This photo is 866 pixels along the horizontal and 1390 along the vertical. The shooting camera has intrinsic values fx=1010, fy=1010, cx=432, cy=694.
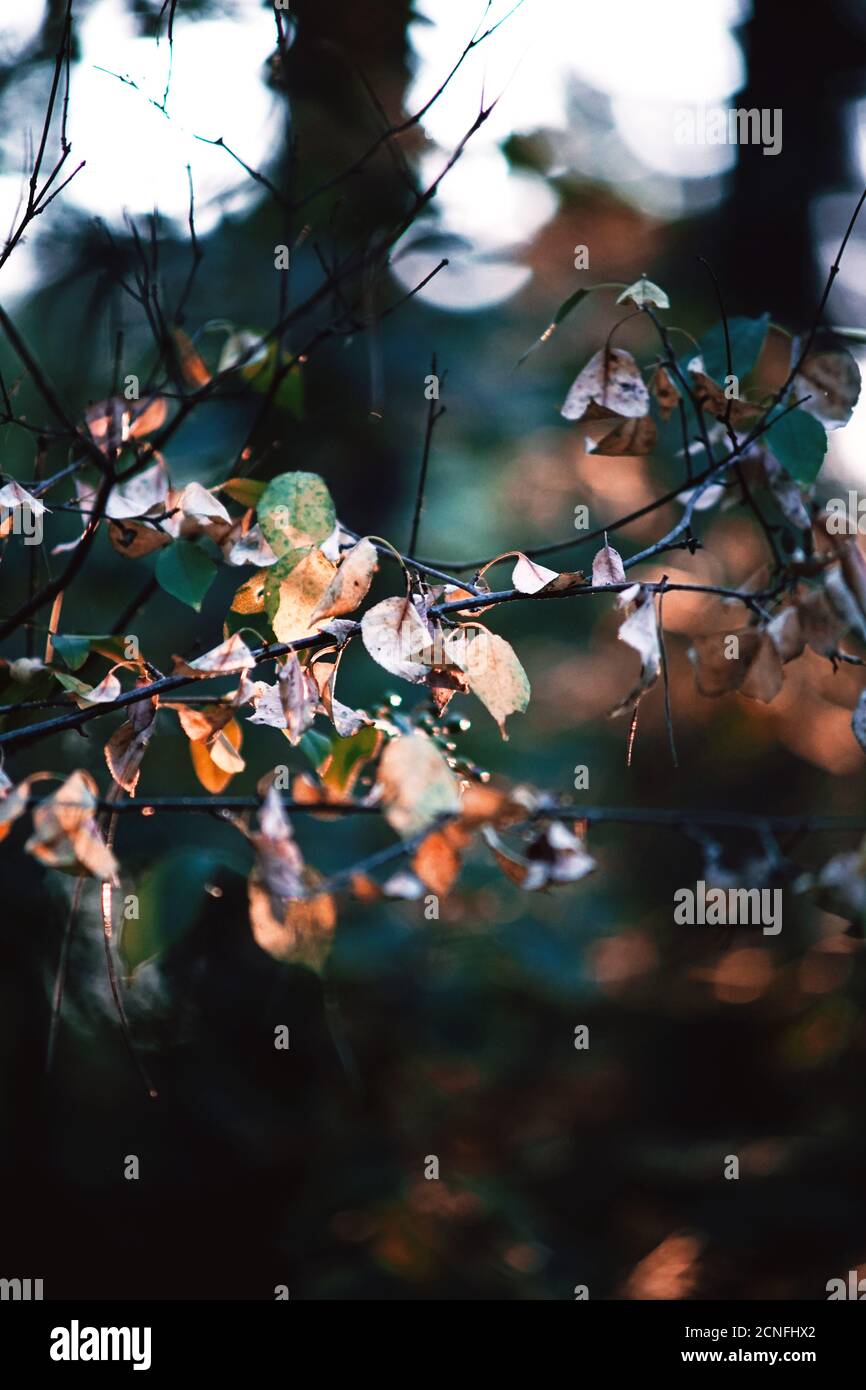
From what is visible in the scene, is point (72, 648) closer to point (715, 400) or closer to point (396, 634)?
point (396, 634)

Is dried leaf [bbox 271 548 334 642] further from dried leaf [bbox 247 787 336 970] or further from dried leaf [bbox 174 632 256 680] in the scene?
dried leaf [bbox 247 787 336 970]

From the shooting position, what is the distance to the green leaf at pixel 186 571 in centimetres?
78

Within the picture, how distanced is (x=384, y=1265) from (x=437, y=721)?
2.48 meters

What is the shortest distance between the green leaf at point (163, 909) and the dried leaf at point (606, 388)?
459 mm

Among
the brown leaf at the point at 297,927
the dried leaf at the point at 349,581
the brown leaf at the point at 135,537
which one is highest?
the brown leaf at the point at 135,537

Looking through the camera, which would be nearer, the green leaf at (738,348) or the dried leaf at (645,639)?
the dried leaf at (645,639)

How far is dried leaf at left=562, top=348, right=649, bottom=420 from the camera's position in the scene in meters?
0.80

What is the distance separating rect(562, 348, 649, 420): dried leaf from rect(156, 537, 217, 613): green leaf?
0.31 metres

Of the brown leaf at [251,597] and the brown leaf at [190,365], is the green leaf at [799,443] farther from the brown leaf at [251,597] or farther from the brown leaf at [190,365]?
the brown leaf at [190,365]

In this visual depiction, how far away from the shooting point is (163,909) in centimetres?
81

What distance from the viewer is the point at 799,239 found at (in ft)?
8.92

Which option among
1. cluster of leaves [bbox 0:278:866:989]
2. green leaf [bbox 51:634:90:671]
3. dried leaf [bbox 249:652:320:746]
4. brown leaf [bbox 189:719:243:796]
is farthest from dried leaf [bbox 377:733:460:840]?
green leaf [bbox 51:634:90:671]

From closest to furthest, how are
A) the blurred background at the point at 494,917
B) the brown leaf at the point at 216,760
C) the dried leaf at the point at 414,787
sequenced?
the dried leaf at the point at 414,787
the brown leaf at the point at 216,760
the blurred background at the point at 494,917

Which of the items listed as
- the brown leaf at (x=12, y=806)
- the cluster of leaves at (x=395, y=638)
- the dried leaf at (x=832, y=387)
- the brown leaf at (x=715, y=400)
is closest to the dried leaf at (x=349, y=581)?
the cluster of leaves at (x=395, y=638)
